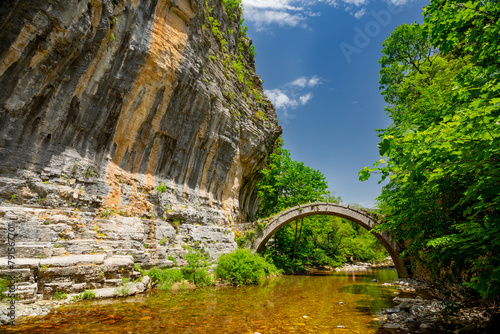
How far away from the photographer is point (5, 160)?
331 inches

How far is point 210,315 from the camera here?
7223mm

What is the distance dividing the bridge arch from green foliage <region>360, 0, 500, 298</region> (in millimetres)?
10176

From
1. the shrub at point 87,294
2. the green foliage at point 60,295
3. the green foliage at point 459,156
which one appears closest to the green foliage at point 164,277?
the shrub at point 87,294

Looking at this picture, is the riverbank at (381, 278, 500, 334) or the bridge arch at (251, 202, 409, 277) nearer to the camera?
the riverbank at (381, 278, 500, 334)

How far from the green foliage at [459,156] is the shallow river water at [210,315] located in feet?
9.04

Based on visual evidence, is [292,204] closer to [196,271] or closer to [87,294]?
[196,271]

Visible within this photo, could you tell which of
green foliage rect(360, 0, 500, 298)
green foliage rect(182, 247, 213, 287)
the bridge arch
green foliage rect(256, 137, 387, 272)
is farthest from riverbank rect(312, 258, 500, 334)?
green foliage rect(256, 137, 387, 272)

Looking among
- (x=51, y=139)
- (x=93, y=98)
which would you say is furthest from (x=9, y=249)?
(x=93, y=98)

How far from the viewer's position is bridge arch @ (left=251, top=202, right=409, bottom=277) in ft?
61.3

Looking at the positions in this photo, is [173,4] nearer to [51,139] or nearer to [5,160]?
[51,139]

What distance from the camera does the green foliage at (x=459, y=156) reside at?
9.82ft

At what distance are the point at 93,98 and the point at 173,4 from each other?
6.51m

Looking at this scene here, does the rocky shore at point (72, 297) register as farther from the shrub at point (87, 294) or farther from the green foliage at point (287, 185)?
the green foliage at point (287, 185)

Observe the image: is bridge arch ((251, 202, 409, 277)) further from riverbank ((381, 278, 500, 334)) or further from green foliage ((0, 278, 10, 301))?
green foliage ((0, 278, 10, 301))
